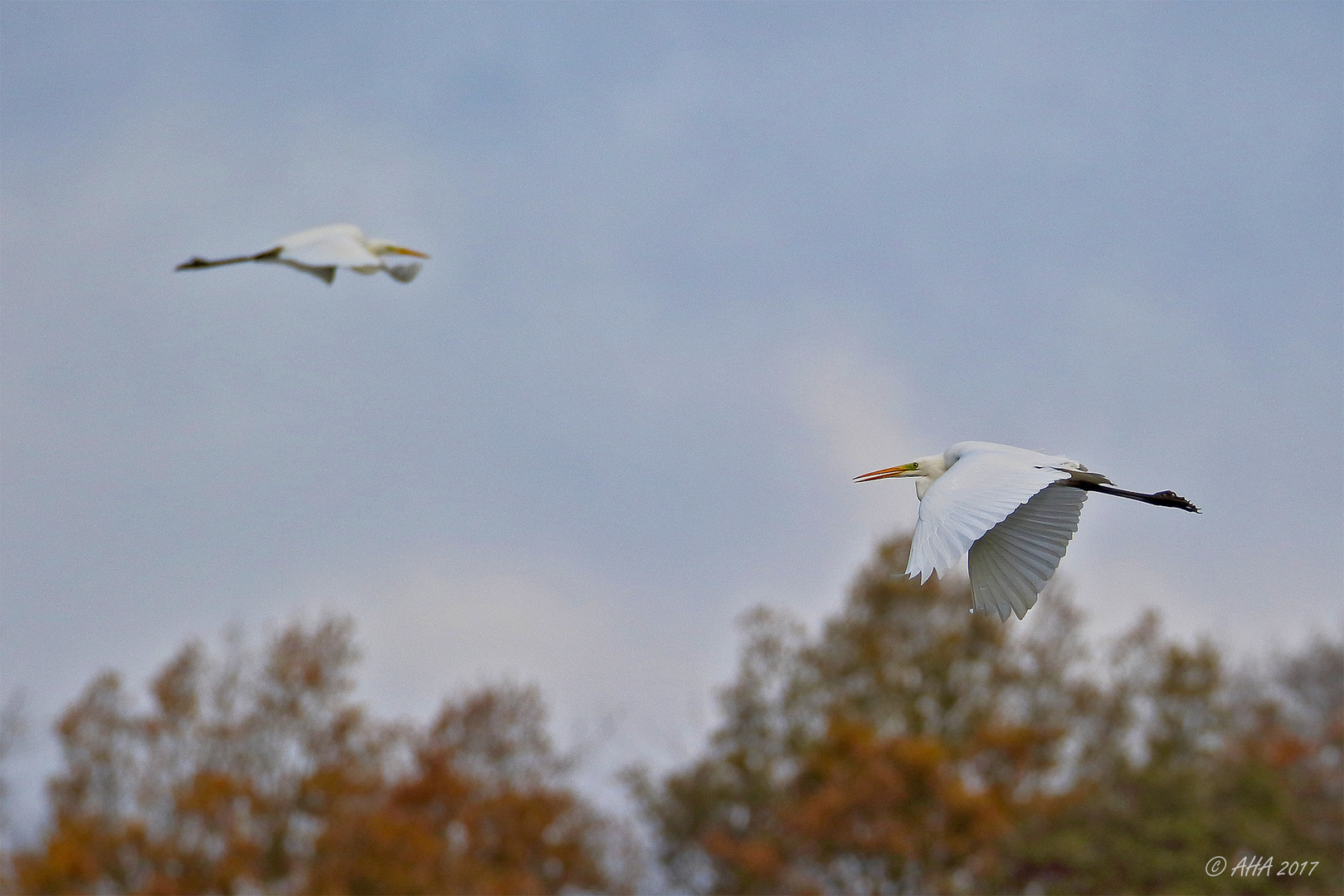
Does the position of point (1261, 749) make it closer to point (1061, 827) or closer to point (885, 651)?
point (1061, 827)

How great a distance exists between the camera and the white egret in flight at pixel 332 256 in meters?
3.87

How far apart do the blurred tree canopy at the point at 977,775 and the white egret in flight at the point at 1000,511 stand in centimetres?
1472

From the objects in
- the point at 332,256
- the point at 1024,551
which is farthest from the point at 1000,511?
the point at 332,256

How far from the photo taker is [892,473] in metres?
5.71

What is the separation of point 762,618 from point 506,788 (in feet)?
18.2

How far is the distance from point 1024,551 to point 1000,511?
1.16 meters

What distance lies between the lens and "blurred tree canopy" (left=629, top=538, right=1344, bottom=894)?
19484 mm

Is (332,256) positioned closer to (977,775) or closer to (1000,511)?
(1000,511)

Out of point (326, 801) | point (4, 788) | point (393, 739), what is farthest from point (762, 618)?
point (4, 788)

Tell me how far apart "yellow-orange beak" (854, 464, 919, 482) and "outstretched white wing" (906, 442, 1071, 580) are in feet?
1.91

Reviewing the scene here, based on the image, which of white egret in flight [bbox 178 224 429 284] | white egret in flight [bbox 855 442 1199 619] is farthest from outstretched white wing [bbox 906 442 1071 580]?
white egret in flight [bbox 178 224 429 284]

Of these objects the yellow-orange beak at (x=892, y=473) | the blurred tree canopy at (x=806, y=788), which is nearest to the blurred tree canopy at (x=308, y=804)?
the blurred tree canopy at (x=806, y=788)

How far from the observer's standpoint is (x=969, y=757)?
23156 mm

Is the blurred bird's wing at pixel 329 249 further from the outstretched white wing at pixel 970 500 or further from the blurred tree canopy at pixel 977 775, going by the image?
the blurred tree canopy at pixel 977 775
